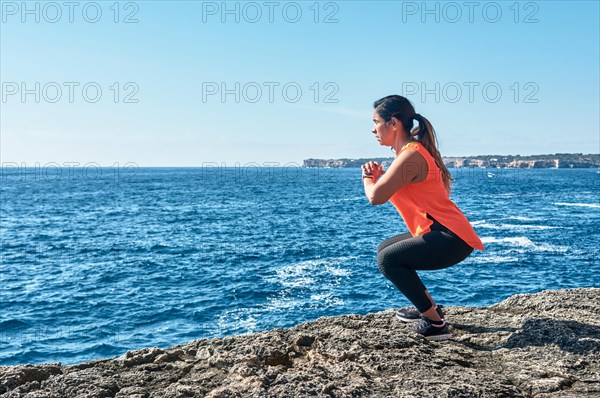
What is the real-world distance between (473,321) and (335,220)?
143ft

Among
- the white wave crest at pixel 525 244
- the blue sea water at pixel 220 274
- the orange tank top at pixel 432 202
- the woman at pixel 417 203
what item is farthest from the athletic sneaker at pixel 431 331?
the white wave crest at pixel 525 244

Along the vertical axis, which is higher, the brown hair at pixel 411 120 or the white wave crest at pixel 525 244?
the brown hair at pixel 411 120

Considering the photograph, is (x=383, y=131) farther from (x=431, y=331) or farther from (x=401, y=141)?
(x=431, y=331)

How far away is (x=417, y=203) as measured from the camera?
4539mm

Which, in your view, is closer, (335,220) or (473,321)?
(473,321)

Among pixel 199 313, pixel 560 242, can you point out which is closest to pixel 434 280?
pixel 199 313

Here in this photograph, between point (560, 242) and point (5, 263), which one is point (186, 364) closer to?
point (5, 263)

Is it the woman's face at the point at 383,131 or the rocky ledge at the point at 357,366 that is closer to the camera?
the rocky ledge at the point at 357,366

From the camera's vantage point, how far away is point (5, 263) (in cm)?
3139

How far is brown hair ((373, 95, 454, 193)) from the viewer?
4.51m

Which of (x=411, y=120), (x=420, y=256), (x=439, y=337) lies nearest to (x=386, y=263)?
(x=420, y=256)

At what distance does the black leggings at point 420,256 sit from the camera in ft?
14.6

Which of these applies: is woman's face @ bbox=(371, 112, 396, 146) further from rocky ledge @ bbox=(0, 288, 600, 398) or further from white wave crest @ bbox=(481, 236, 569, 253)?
white wave crest @ bbox=(481, 236, 569, 253)

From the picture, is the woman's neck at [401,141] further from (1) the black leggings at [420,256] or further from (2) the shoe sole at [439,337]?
(2) the shoe sole at [439,337]
